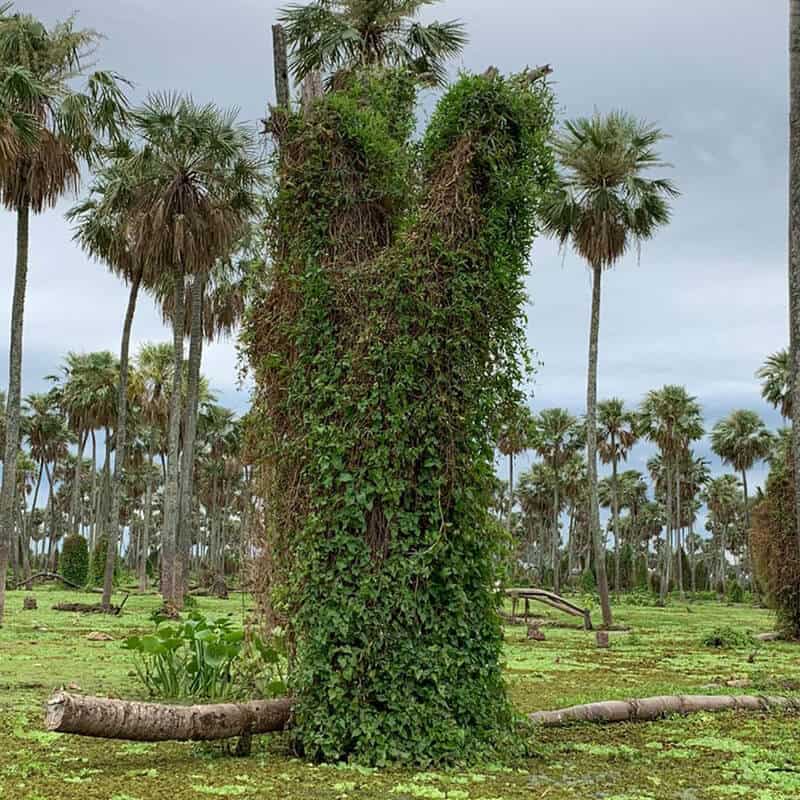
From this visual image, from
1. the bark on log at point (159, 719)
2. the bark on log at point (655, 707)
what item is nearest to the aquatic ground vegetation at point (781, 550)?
the bark on log at point (655, 707)

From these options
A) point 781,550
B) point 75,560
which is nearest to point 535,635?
point 781,550

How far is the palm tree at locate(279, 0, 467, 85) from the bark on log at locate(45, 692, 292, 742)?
1579 centimetres

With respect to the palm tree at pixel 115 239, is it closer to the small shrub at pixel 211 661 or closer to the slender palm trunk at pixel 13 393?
the slender palm trunk at pixel 13 393

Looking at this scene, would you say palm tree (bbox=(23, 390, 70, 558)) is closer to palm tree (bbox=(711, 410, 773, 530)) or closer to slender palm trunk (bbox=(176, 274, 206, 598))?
slender palm trunk (bbox=(176, 274, 206, 598))

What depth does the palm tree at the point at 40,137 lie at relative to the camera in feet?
61.1

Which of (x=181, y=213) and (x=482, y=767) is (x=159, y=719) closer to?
(x=482, y=767)

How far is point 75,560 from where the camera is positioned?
125 feet

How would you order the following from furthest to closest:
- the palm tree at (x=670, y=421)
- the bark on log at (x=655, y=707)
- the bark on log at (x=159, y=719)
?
the palm tree at (x=670, y=421) → the bark on log at (x=655, y=707) → the bark on log at (x=159, y=719)

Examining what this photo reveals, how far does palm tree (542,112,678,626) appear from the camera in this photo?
24250 mm

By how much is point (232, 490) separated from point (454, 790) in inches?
2573

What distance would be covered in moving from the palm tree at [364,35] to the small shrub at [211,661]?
47.5 feet

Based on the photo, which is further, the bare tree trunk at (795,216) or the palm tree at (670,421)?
the palm tree at (670,421)

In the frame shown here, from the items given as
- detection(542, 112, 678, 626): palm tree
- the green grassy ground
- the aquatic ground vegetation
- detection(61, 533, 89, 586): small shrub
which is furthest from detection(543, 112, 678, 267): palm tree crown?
detection(61, 533, 89, 586): small shrub

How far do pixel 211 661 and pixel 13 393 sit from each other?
12625mm
